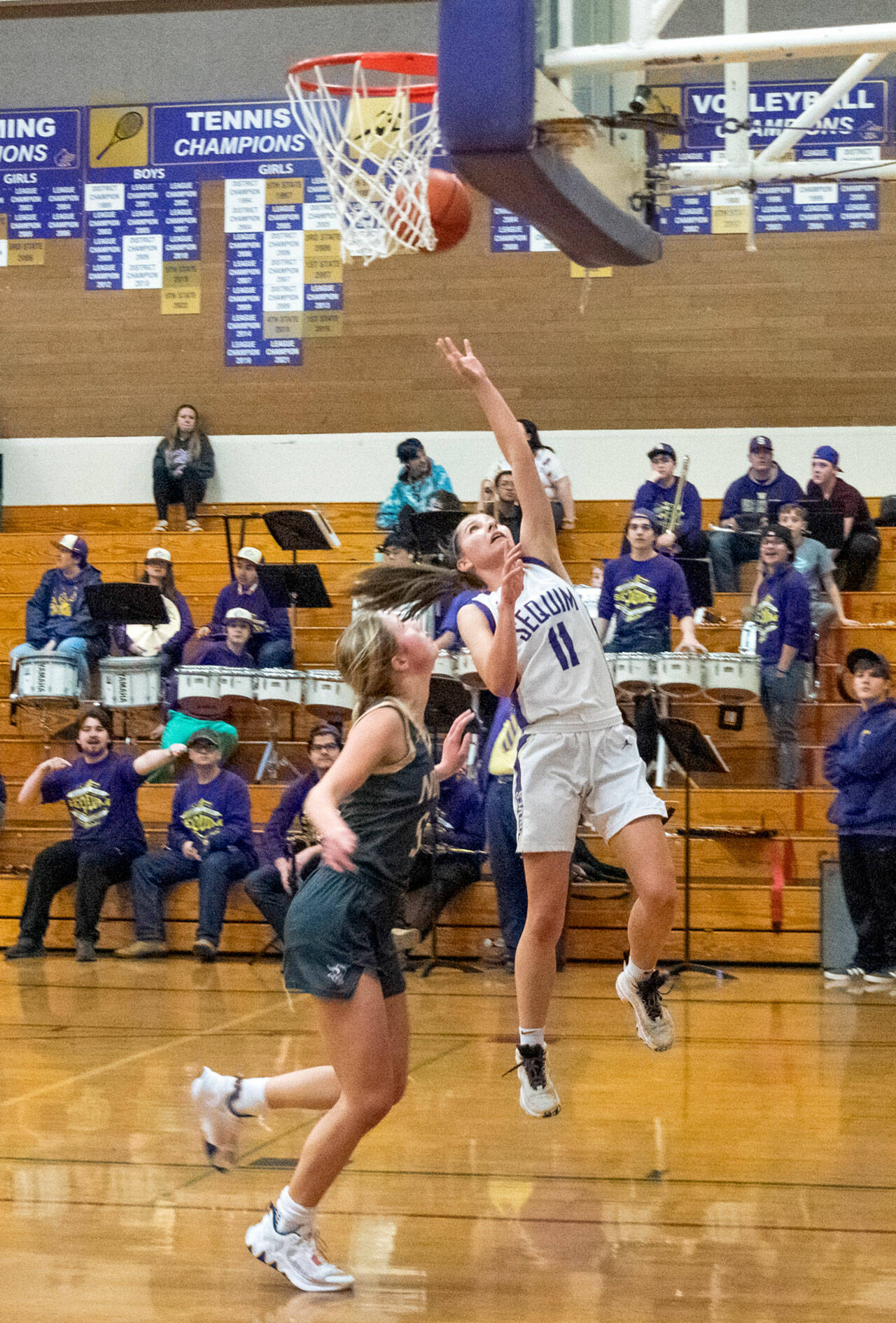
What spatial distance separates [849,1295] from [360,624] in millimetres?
2061

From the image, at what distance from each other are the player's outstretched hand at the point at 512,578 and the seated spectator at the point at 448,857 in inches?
195

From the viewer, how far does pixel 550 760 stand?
457 cm

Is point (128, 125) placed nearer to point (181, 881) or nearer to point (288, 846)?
point (181, 881)

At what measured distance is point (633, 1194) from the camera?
4.48 meters

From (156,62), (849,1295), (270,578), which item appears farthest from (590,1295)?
(156,62)

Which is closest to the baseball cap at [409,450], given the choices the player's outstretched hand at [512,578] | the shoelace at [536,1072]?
the shoelace at [536,1072]

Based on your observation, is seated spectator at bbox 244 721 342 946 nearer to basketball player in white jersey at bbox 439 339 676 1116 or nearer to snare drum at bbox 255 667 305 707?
snare drum at bbox 255 667 305 707

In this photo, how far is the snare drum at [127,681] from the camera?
35.2ft

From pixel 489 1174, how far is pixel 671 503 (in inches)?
307

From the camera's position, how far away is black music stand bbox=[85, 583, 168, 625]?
10.1 m

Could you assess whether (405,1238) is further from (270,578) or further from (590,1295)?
(270,578)

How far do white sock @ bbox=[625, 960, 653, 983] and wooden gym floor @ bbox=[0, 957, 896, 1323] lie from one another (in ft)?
2.05

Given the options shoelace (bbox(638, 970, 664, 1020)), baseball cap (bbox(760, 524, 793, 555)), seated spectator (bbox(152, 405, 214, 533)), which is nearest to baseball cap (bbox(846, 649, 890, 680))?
baseball cap (bbox(760, 524, 793, 555))

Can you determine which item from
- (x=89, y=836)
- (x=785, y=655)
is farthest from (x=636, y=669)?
(x=89, y=836)
